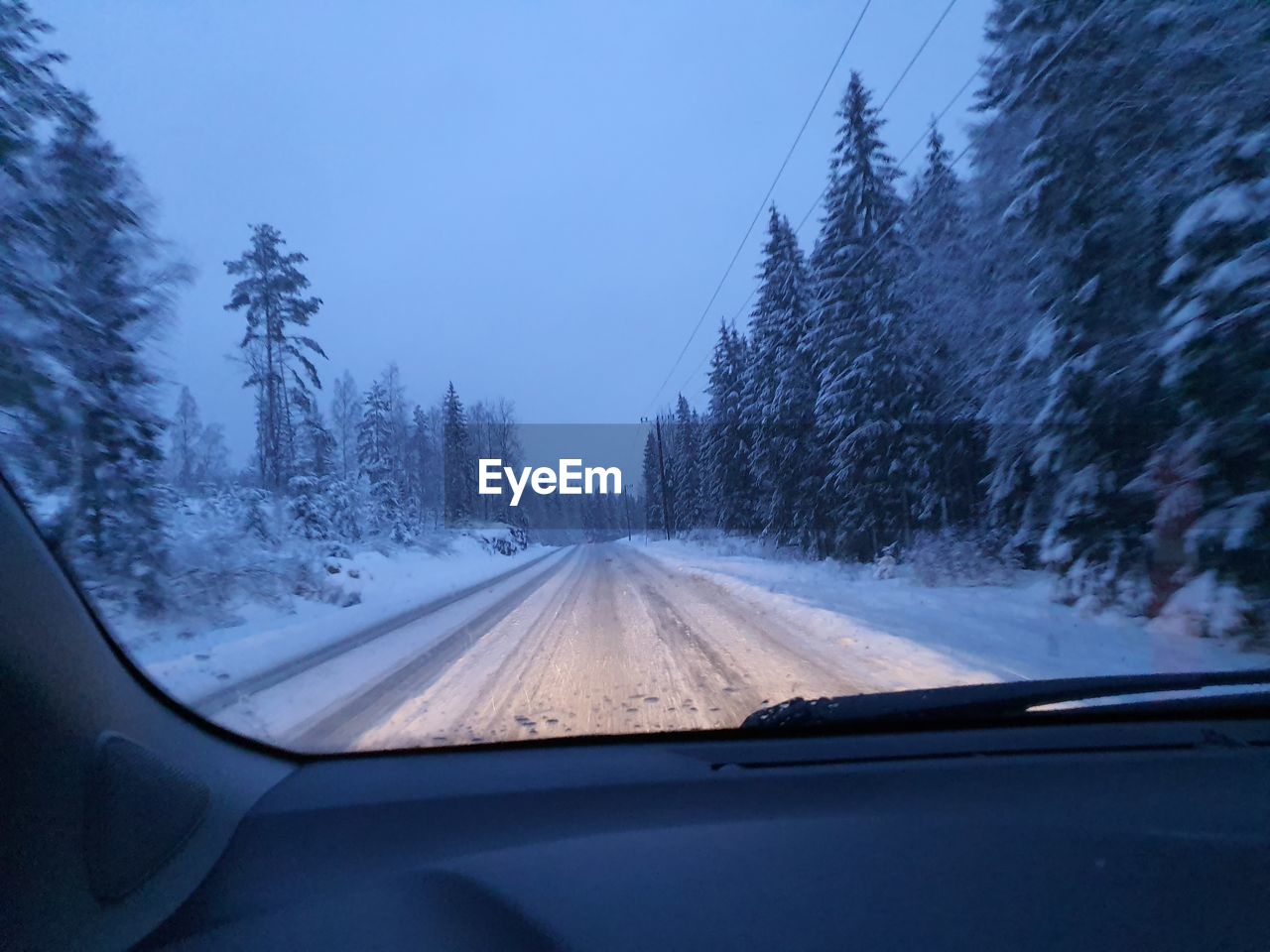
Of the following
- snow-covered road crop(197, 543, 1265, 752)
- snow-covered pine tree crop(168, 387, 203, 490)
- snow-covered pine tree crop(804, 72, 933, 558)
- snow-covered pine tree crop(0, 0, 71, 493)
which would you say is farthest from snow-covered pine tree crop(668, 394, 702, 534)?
snow-covered pine tree crop(0, 0, 71, 493)

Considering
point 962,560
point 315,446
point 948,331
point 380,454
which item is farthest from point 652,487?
point 948,331

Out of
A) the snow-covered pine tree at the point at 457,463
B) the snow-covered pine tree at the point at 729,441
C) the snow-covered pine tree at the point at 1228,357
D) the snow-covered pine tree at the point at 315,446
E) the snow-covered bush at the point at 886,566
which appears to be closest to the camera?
the snow-covered pine tree at the point at 1228,357

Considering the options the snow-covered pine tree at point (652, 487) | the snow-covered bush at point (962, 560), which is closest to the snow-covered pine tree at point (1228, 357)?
the snow-covered bush at point (962, 560)

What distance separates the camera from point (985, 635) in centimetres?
997

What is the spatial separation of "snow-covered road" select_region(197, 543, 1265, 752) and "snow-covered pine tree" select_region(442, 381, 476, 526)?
4389cm

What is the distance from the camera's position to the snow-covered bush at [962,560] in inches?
630

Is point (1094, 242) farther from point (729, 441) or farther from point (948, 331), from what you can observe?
point (729, 441)

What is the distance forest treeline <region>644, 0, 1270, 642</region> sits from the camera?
27.9 ft

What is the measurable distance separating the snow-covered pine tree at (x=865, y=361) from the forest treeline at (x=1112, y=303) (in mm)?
1770

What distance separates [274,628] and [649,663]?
679 centimetres

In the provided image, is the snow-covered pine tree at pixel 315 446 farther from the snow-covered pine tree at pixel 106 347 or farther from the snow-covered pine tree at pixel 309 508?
the snow-covered pine tree at pixel 106 347

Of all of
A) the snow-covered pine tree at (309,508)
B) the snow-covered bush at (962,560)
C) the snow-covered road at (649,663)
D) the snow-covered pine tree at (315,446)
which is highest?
the snow-covered pine tree at (315,446)

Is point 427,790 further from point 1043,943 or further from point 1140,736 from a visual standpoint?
point 1140,736

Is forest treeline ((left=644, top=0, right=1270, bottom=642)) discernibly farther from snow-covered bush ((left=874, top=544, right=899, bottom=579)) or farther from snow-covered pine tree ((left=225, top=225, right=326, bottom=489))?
snow-covered pine tree ((left=225, top=225, right=326, bottom=489))
